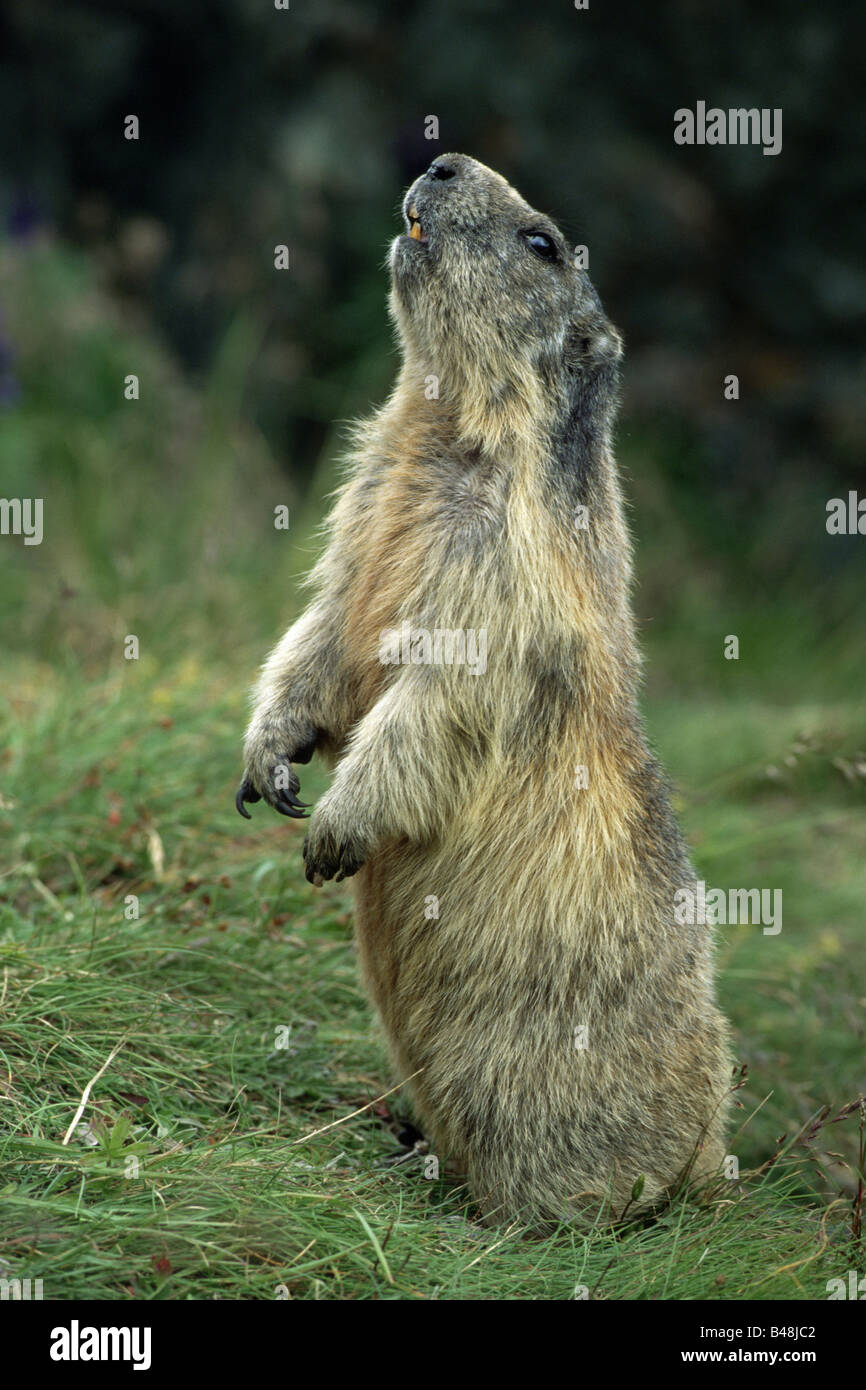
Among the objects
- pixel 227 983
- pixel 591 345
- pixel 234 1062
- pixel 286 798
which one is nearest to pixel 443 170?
pixel 591 345

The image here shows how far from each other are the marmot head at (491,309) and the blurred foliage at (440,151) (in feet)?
21.5

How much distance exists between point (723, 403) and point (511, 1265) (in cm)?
1045

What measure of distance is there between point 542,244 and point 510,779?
178 cm

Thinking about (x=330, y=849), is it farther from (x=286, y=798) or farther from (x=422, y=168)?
(x=422, y=168)

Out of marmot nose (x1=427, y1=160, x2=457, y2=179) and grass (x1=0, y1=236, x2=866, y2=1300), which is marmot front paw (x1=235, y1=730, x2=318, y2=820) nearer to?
grass (x1=0, y1=236, x2=866, y2=1300)

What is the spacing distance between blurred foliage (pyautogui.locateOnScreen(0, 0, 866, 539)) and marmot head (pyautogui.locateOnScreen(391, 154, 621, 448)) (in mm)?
6568

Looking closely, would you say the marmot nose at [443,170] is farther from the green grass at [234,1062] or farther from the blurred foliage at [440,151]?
the blurred foliage at [440,151]

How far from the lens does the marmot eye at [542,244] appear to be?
4641 mm

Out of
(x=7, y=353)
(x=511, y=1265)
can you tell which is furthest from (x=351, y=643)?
(x=7, y=353)

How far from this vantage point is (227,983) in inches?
195

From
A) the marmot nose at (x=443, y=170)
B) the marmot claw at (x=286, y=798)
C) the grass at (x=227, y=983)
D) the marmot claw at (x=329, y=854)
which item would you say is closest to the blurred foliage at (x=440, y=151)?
the grass at (x=227, y=983)

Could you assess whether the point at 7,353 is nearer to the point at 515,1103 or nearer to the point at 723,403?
the point at 723,403

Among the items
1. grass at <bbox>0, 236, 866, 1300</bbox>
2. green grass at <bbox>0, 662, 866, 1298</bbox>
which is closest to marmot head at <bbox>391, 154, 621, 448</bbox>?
grass at <bbox>0, 236, 866, 1300</bbox>

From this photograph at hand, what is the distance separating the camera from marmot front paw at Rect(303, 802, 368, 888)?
14.0ft
